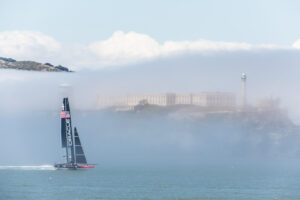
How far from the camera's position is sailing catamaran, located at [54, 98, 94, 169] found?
117 meters

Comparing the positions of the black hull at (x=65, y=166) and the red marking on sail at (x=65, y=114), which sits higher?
the red marking on sail at (x=65, y=114)

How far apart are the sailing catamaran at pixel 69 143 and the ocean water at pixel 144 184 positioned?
1850 mm

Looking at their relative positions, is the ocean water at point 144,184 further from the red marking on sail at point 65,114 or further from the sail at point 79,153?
the red marking on sail at point 65,114

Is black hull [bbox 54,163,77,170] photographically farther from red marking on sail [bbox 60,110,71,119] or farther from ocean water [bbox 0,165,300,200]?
red marking on sail [bbox 60,110,71,119]

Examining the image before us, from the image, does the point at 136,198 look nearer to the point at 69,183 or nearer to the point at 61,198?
the point at 61,198

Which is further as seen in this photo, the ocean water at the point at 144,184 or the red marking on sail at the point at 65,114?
the red marking on sail at the point at 65,114

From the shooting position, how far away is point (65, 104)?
11812 centimetres

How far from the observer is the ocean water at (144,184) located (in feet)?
280

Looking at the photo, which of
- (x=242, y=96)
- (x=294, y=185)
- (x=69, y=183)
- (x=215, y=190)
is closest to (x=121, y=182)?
(x=69, y=183)

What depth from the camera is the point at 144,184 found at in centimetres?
9838

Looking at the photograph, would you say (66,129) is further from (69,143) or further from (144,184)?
(144,184)

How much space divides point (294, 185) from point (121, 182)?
20536 millimetres

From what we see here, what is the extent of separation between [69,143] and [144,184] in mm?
23131

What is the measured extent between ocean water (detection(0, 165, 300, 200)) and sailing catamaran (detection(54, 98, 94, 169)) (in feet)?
6.07
